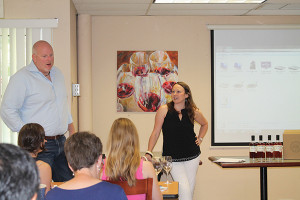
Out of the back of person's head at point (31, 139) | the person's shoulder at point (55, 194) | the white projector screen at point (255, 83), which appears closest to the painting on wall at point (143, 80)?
the white projector screen at point (255, 83)

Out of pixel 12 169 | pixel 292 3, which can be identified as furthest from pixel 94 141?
pixel 292 3

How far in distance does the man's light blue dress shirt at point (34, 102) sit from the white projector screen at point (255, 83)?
2841 mm

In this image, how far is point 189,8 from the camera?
5.52 m

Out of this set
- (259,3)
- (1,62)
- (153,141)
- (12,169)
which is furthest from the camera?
(259,3)

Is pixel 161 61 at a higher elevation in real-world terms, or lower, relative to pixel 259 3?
lower

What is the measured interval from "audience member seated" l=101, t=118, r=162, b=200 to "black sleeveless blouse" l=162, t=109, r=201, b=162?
1754mm

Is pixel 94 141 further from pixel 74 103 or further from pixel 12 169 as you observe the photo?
pixel 74 103

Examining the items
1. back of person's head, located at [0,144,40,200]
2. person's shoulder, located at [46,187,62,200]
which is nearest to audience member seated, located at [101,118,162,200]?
person's shoulder, located at [46,187,62,200]

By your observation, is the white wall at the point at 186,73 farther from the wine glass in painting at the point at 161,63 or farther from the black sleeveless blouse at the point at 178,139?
the black sleeveless blouse at the point at 178,139

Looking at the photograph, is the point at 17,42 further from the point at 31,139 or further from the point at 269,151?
the point at 269,151

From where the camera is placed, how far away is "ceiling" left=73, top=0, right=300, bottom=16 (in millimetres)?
5266

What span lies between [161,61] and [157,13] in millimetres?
676

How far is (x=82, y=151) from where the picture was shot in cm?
→ 201

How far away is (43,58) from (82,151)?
1911mm
